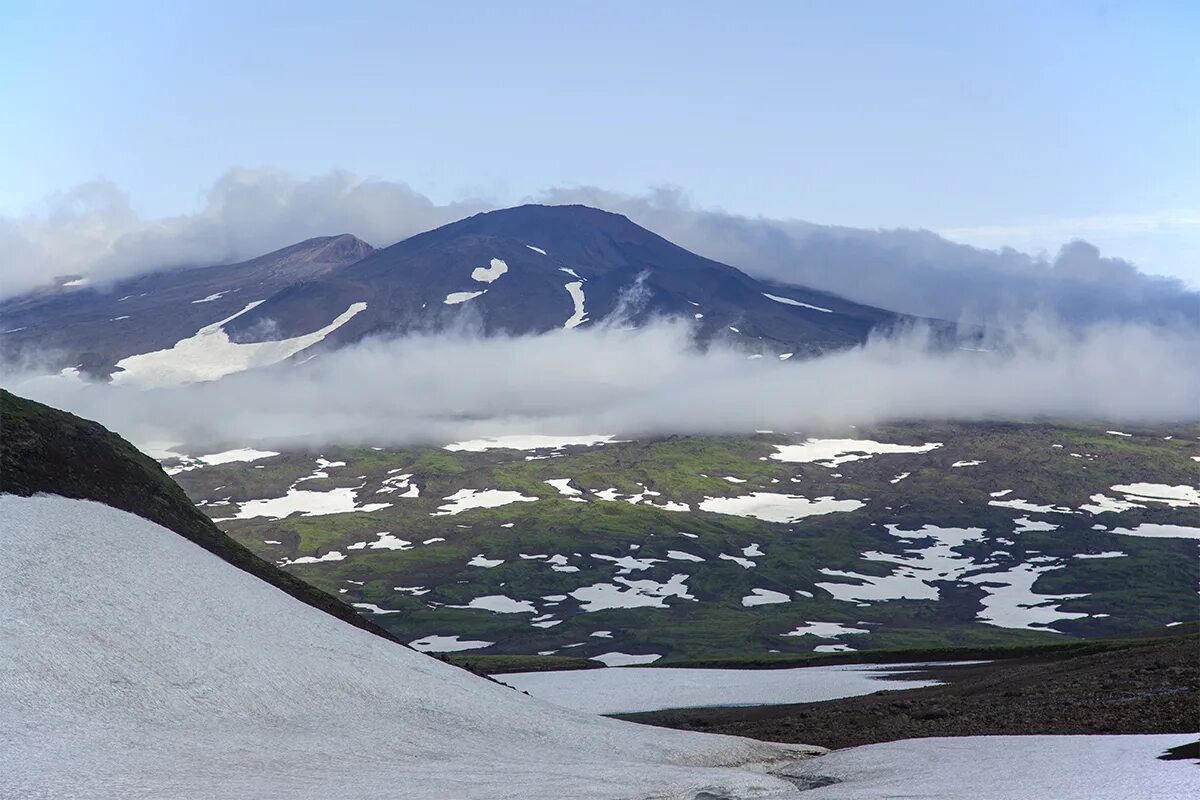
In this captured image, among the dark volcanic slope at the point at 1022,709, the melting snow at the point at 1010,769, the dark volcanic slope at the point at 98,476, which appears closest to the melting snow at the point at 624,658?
the dark volcanic slope at the point at 1022,709

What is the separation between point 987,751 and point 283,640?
27.0 metres

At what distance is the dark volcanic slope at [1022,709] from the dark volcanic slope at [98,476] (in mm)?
22968

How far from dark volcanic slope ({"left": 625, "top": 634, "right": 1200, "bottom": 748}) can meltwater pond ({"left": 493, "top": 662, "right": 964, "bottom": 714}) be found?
8771mm

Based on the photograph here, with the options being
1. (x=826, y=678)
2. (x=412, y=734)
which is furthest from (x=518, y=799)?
(x=826, y=678)

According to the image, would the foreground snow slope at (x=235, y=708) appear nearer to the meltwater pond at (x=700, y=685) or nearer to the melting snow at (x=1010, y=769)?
the melting snow at (x=1010, y=769)

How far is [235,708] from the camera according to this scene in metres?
36.3

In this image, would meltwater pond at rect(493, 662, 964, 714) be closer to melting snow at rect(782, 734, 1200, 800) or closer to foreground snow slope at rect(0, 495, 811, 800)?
foreground snow slope at rect(0, 495, 811, 800)

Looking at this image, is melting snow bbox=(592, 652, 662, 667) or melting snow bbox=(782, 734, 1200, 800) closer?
melting snow bbox=(782, 734, 1200, 800)

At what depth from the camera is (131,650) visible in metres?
36.9

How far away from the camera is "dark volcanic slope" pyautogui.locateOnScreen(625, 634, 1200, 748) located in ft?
139

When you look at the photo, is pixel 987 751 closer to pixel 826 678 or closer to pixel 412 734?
pixel 412 734

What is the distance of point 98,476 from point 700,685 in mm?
50068

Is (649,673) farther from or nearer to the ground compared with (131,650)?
nearer to the ground

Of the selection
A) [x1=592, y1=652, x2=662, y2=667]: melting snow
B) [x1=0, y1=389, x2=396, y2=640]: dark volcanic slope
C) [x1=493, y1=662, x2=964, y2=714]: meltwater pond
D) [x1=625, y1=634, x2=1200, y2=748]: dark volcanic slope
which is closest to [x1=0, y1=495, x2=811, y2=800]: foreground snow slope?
[x1=0, y1=389, x2=396, y2=640]: dark volcanic slope
